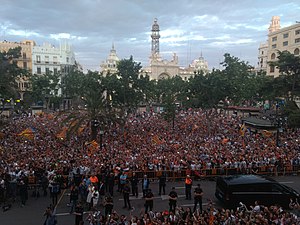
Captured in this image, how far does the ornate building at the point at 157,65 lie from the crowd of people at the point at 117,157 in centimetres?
7803

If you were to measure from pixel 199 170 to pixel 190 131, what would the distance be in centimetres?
1519

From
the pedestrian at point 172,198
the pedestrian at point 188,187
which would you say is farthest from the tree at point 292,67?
the pedestrian at point 172,198

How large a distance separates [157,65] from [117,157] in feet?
318

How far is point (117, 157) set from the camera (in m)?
18.7

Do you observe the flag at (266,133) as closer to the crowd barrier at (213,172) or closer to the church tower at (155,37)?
the crowd barrier at (213,172)

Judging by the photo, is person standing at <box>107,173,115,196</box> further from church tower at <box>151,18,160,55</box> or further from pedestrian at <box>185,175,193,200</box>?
church tower at <box>151,18,160,55</box>

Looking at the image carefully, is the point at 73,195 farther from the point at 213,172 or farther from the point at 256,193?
the point at 213,172

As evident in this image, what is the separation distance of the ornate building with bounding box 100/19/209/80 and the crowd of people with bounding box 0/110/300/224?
78.0 meters

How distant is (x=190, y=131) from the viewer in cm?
3234

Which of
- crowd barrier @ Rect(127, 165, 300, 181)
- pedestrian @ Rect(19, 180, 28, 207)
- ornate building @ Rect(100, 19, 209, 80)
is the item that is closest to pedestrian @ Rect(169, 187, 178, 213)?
crowd barrier @ Rect(127, 165, 300, 181)

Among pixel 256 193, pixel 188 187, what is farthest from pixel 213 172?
pixel 256 193

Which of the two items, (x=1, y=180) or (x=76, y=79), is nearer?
(x=1, y=180)

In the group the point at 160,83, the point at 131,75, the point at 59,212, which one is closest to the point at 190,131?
the point at 131,75

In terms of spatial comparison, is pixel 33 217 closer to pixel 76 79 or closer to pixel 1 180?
pixel 1 180
